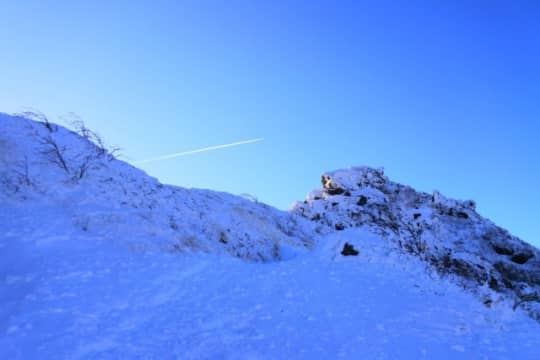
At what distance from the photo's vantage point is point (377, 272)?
12.8 metres

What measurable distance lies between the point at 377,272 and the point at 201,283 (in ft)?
19.3

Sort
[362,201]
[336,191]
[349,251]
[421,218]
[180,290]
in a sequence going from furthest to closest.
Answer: [336,191] → [362,201] → [421,218] → [349,251] → [180,290]

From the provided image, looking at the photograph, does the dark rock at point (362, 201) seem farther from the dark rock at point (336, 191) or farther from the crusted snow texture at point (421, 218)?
the dark rock at point (336, 191)

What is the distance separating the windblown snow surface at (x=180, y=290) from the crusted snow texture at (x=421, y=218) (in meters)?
10.2

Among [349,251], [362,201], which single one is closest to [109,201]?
[349,251]

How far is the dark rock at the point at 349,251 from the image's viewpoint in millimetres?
15380

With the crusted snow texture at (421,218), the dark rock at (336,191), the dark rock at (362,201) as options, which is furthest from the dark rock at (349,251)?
the dark rock at (336,191)

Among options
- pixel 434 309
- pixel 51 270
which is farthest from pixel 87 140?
pixel 434 309

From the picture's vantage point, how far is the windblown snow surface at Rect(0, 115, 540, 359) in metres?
6.95

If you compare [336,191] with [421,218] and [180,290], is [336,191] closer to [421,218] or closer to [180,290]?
[421,218]

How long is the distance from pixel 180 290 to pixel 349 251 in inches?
318

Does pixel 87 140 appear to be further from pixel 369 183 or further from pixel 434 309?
pixel 369 183

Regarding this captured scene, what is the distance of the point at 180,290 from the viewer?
9.23 meters

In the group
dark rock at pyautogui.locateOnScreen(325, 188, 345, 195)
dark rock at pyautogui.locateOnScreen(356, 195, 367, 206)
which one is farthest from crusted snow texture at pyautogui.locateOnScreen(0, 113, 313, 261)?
dark rock at pyautogui.locateOnScreen(325, 188, 345, 195)
